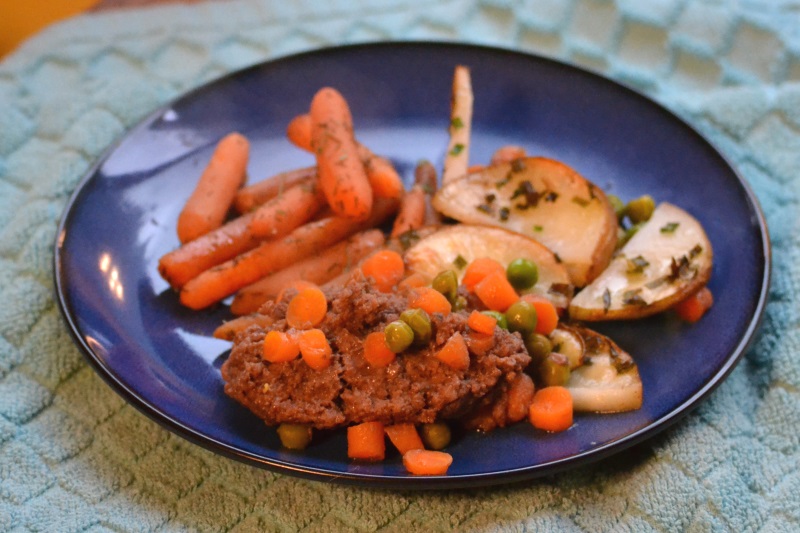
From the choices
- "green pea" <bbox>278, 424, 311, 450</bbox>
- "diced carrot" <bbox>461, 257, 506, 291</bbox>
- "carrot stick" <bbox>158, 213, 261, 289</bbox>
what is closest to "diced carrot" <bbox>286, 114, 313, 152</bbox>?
"carrot stick" <bbox>158, 213, 261, 289</bbox>

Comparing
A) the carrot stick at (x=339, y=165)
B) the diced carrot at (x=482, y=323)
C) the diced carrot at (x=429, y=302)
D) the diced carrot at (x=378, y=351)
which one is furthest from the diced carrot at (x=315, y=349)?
the carrot stick at (x=339, y=165)

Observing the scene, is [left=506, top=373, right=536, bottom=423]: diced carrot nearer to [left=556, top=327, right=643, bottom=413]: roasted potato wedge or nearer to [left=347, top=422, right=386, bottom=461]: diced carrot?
[left=556, top=327, right=643, bottom=413]: roasted potato wedge

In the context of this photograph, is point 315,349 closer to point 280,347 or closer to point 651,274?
point 280,347

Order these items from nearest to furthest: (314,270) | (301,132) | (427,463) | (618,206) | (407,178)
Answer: (427,463)
(314,270)
(618,206)
(301,132)
(407,178)

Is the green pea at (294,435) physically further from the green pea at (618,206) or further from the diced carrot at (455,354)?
the green pea at (618,206)

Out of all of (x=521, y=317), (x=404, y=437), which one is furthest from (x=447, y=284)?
(x=404, y=437)
